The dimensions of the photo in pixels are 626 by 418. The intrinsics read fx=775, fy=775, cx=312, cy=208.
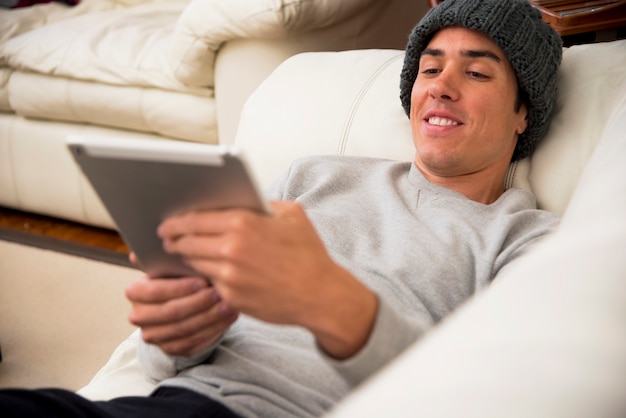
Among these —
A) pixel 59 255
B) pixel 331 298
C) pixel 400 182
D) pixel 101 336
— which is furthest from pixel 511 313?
pixel 59 255

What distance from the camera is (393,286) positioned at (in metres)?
1.14

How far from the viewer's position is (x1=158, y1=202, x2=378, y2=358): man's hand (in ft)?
2.22

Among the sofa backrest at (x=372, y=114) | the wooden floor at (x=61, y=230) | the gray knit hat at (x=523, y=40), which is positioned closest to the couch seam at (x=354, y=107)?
the sofa backrest at (x=372, y=114)

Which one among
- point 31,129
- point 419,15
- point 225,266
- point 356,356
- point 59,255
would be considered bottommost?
point 59,255

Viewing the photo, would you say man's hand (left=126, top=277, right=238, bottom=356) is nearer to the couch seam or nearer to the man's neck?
the man's neck

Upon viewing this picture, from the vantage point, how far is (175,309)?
88 centimetres

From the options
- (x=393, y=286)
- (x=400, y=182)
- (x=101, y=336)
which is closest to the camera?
(x=393, y=286)

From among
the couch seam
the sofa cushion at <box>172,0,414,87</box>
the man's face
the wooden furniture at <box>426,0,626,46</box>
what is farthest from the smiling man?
the sofa cushion at <box>172,0,414,87</box>

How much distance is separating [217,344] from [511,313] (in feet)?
1.86

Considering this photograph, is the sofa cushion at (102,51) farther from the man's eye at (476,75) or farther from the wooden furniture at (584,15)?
the man's eye at (476,75)

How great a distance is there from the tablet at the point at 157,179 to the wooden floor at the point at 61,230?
1.75 meters

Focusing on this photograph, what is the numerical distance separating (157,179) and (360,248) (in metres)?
0.55

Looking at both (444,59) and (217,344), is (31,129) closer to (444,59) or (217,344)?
(444,59)

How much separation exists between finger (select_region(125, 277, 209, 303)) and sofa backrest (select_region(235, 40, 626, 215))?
75 centimetres
